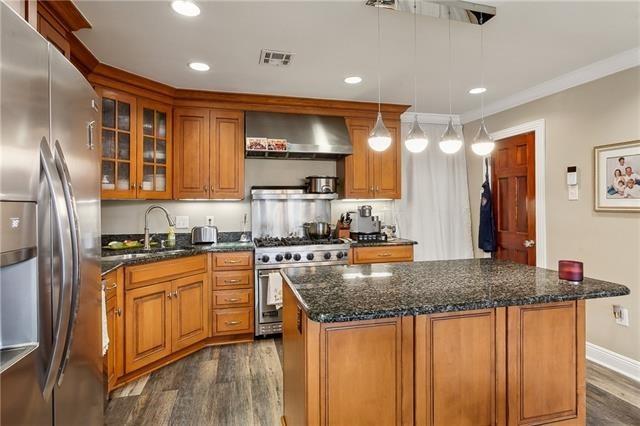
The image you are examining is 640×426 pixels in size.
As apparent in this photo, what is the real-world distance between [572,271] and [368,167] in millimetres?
2501

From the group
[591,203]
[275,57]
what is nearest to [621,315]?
[591,203]

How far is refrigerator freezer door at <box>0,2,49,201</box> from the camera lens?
924mm

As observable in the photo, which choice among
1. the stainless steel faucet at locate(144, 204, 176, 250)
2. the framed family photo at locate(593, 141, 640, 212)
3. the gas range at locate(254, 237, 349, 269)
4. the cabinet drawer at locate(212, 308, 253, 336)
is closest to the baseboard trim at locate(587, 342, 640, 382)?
the framed family photo at locate(593, 141, 640, 212)

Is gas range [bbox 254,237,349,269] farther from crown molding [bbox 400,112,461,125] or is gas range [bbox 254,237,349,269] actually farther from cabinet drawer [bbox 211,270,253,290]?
crown molding [bbox 400,112,461,125]

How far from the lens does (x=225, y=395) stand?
251 cm

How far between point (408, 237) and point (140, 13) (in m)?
3.66

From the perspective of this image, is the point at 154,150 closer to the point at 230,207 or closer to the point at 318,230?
the point at 230,207

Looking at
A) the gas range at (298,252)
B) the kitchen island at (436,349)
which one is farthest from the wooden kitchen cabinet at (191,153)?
the kitchen island at (436,349)

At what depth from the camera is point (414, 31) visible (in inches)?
93.3

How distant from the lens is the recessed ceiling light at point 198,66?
284cm

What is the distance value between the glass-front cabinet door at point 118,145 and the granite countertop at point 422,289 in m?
1.93

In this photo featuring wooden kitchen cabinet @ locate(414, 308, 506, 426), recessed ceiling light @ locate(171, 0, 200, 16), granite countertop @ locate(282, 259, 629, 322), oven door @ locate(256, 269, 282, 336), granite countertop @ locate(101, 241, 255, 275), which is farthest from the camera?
oven door @ locate(256, 269, 282, 336)

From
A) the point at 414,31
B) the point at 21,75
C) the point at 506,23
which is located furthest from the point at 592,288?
the point at 21,75

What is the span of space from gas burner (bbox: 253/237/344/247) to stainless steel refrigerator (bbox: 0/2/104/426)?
2150 mm
